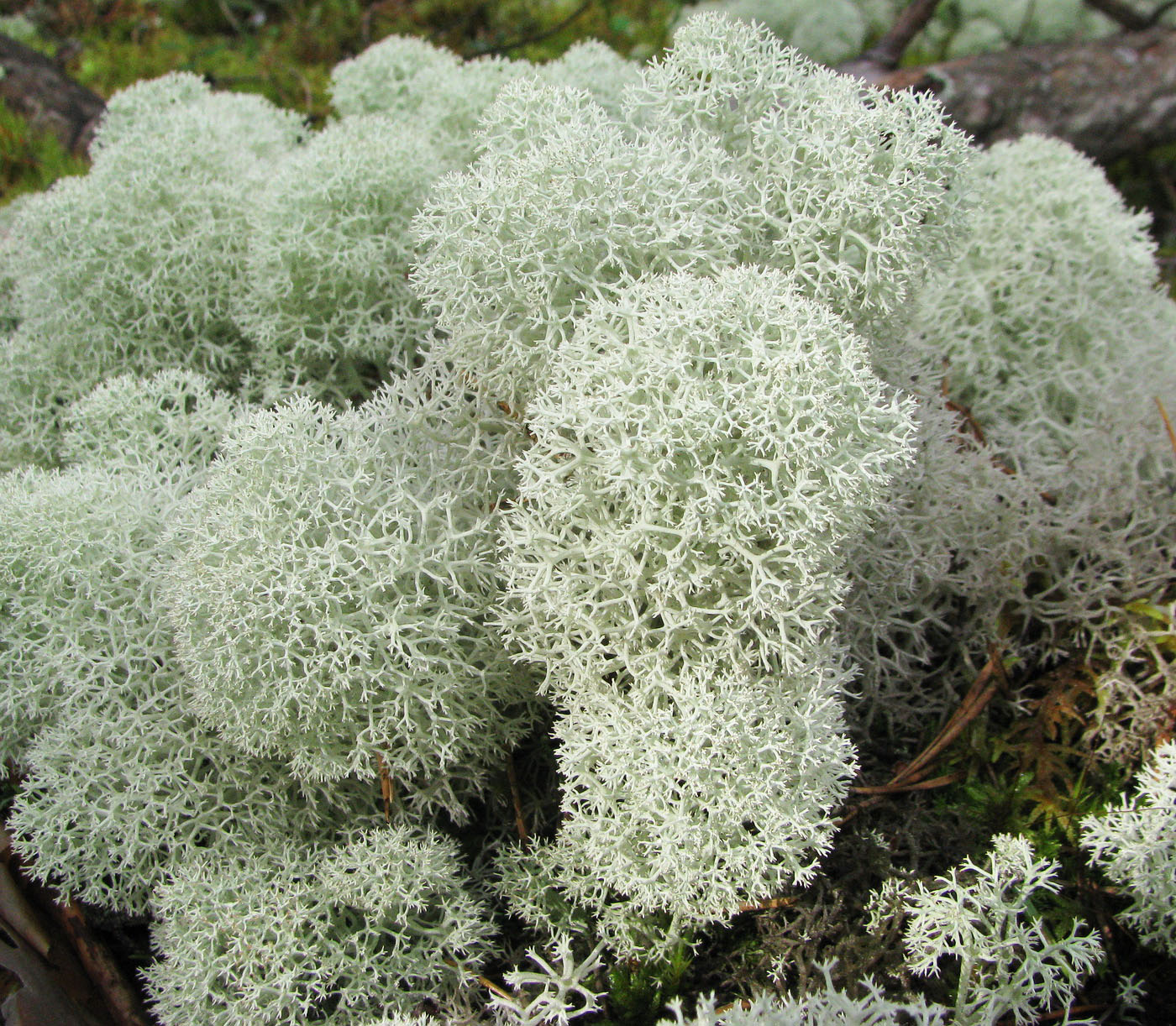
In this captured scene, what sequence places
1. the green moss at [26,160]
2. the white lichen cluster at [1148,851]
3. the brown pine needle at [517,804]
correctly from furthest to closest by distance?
the green moss at [26,160], the brown pine needle at [517,804], the white lichen cluster at [1148,851]

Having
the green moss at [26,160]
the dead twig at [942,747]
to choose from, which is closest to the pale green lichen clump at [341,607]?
the dead twig at [942,747]

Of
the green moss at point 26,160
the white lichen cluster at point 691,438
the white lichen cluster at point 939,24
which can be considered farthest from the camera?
the white lichen cluster at point 939,24

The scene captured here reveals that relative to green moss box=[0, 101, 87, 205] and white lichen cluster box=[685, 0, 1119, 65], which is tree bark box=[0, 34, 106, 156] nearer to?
green moss box=[0, 101, 87, 205]

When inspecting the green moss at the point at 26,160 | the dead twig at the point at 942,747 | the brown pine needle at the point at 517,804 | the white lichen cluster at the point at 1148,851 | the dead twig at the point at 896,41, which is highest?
the dead twig at the point at 896,41

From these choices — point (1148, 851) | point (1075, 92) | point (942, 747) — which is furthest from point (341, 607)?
point (1075, 92)

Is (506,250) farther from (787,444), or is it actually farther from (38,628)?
(38,628)

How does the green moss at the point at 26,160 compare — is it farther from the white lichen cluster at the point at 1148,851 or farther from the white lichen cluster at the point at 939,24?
the white lichen cluster at the point at 1148,851

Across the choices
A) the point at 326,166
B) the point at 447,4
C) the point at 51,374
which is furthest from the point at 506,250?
the point at 447,4
